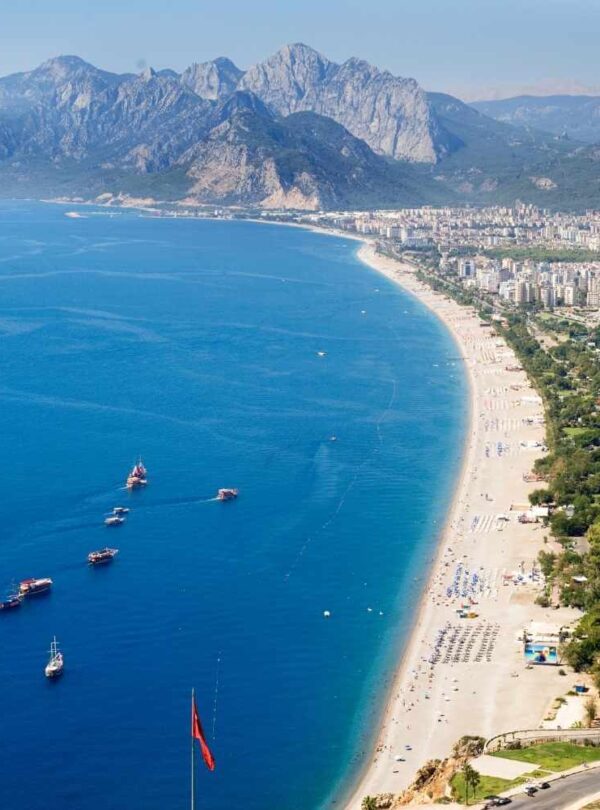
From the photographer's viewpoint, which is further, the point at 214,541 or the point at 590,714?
the point at 214,541

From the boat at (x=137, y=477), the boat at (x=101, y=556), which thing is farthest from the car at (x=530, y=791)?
the boat at (x=137, y=477)

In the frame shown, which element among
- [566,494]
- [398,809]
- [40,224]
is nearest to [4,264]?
[40,224]

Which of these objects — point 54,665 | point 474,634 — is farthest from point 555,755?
point 54,665

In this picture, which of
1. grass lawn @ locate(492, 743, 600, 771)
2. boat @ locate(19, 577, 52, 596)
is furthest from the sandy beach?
boat @ locate(19, 577, 52, 596)

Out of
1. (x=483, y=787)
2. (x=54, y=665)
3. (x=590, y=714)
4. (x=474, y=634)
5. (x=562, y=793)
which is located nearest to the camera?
(x=562, y=793)

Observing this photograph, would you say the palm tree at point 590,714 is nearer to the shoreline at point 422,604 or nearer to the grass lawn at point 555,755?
the grass lawn at point 555,755

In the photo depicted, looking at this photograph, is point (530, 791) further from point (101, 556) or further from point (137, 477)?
point (137, 477)
